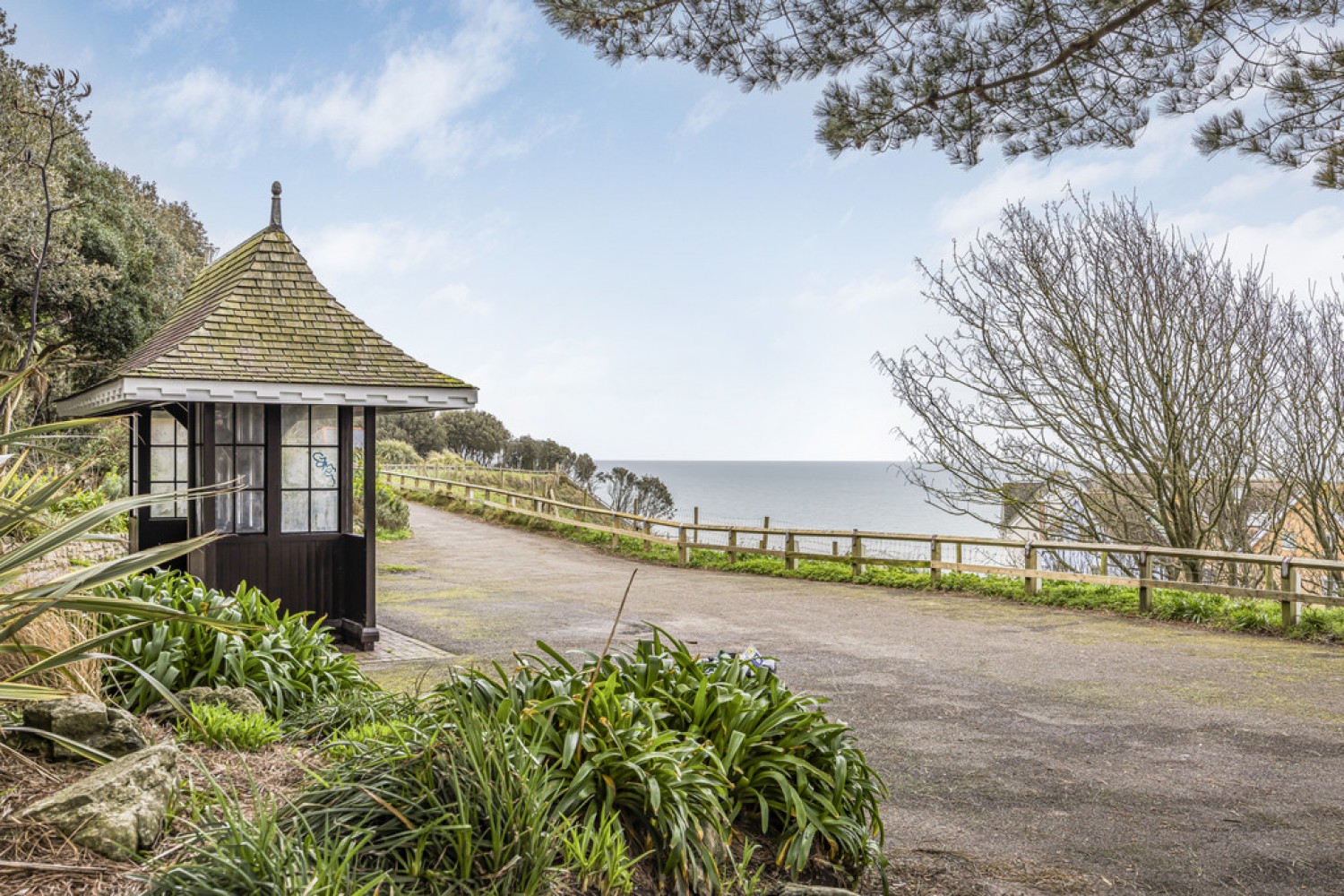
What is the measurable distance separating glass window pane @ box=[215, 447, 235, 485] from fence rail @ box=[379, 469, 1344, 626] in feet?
29.2

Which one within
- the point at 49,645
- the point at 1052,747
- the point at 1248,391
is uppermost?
the point at 1248,391

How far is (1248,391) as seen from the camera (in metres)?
13.7

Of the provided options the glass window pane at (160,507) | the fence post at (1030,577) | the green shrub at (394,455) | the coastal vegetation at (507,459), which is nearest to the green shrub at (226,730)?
the glass window pane at (160,507)

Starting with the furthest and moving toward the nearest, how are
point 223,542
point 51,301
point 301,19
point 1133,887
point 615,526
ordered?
1. point 615,526
2. point 51,301
3. point 301,19
4. point 223,542
5. point 1133,887

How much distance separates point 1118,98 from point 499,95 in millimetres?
10204

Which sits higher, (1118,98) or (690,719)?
(1118,98)

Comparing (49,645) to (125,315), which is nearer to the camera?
(49,645)

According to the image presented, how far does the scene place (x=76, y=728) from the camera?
3.43 metres

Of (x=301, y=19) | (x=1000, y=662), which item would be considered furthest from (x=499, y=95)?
(x=1000, y=662)

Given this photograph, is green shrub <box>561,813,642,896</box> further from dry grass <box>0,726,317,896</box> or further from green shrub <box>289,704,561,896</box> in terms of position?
dry grass <box>0,726,317,896</box>

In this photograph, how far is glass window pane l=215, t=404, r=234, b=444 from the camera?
884 centimetres

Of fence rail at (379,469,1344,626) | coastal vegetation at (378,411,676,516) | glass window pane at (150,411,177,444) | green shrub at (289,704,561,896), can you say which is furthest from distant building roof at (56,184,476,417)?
coastal vegetation at (378,411,676,516)

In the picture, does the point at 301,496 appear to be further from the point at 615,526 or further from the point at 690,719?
the point at 615,526

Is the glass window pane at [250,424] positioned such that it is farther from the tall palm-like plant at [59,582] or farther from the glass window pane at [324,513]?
the tall palm-like plant at [59,582]
